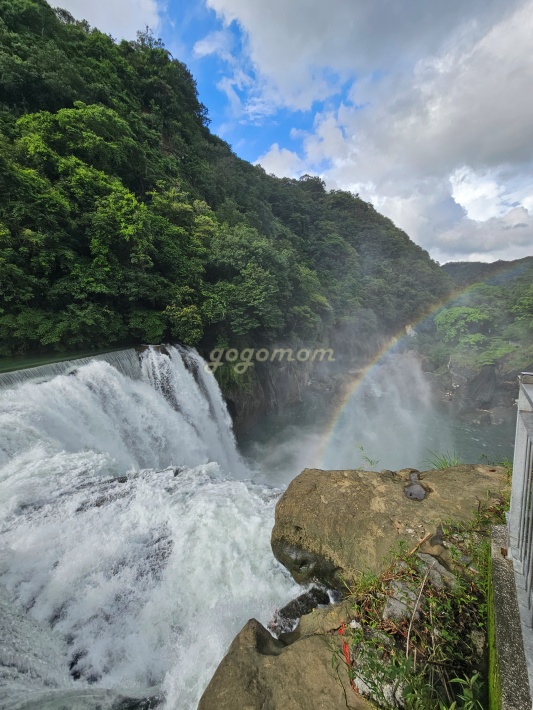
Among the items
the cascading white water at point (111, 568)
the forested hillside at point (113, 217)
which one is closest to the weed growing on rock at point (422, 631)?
the cascading white water at point (111, 568)

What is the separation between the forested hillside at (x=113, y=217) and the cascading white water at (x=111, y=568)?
4.82 m

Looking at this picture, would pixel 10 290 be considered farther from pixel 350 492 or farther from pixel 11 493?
pixel 350 492

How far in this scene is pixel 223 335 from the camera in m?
15.1

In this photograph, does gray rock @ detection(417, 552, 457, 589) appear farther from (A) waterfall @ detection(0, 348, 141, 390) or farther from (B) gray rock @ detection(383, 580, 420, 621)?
(A) waterfall @ detection(0, 348, 141, 390)

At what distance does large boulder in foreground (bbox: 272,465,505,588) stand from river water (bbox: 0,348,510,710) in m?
0.51

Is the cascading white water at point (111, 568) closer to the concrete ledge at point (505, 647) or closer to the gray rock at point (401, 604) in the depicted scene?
the gray rock at point (401, 604)

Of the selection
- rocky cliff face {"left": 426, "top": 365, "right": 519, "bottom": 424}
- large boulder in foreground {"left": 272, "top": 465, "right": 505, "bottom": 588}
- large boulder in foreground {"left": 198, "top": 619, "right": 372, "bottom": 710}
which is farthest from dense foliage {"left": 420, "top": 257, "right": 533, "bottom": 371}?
large boulder in foreground {"left": 198, "top": 619, "right": 372, "bottom": 710}

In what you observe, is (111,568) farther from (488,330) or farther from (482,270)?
(482,270)

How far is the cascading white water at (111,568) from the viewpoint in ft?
9.82

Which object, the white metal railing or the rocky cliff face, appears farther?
the rocky cliff face

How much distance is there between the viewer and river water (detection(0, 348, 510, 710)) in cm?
301

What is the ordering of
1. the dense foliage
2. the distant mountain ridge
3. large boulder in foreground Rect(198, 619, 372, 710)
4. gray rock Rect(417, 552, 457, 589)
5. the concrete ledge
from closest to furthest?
the concrete ledge, large boulder in foreground Rect(198, 619, 372, 710), gray rock Rect(417, 552, 457, 589), the dense foliage, the distant mountain ridge

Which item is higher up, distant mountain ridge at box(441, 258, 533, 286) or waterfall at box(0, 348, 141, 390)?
distant mountain ridge at box(441, 258, 533, 286)

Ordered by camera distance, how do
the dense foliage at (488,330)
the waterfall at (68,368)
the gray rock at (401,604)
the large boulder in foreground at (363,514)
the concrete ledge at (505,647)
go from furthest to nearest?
the dense foliage at (488,330) < the waterfall at (68,368) < the large boulder in foreground at (363,514) < the gray rock at (401,604) < the concrete ledge at (505,647)
